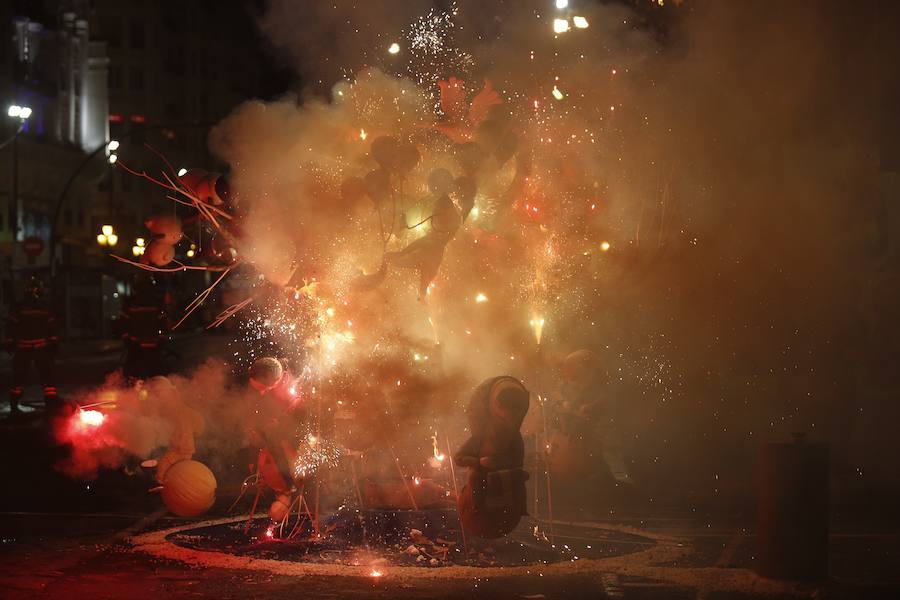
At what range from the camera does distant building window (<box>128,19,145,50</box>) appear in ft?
239

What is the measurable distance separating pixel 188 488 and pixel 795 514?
14.6ft

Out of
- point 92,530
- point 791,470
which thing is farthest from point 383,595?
point 92,530

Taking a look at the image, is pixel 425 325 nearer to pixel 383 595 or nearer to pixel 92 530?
pixel 92 530

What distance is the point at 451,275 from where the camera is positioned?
10.4 meters

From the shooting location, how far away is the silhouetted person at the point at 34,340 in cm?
1470

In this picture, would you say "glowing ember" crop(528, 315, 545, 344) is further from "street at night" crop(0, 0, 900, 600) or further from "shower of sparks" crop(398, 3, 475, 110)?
"shower of sparks" crop(398, 3, 475, 110)

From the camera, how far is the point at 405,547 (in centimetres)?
729

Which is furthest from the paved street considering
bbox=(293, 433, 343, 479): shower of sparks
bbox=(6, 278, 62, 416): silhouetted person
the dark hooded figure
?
bbox=(6, 278, 62, 416): silhouetted person

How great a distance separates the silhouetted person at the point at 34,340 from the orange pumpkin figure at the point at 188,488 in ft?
23.1

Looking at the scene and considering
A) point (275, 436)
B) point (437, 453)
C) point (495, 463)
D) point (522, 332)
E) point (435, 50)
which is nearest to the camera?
point (495, 463)

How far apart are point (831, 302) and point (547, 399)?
3075 mm

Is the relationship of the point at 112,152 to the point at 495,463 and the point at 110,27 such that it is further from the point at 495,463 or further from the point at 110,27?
the point at 110,27

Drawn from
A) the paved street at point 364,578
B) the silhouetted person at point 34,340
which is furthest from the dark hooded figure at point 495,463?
the silhouetted person at point 34,340

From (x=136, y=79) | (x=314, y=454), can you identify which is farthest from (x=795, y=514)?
(x=136, y=79)
